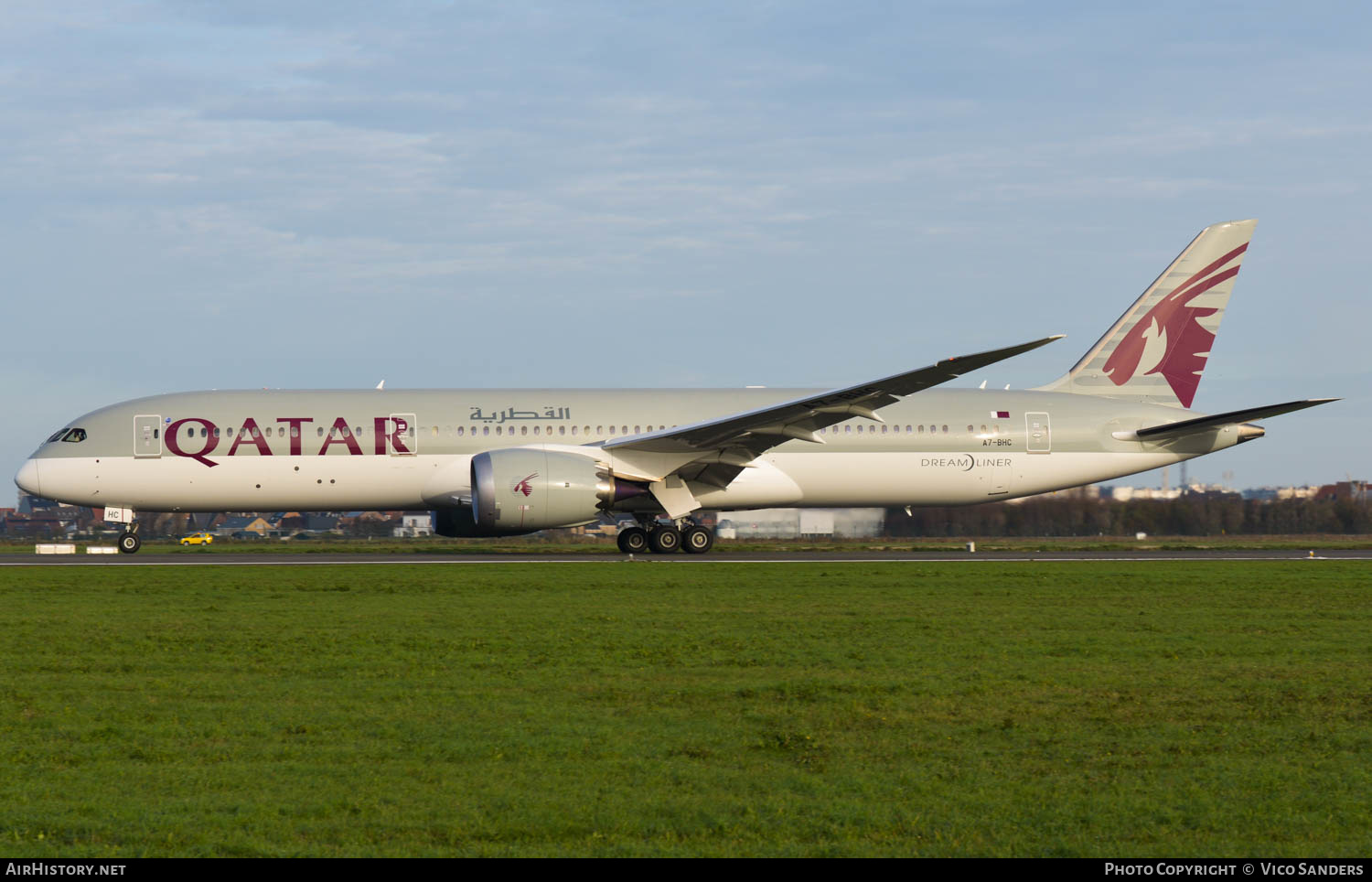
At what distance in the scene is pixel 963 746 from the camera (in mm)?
6906

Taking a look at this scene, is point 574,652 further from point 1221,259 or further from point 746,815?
point 1221,259

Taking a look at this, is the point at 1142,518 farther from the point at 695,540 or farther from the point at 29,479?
the point at 29,479

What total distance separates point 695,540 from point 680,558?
1.82 metres

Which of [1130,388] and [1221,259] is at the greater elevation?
[1221,259]

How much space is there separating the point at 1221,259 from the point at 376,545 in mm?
22407

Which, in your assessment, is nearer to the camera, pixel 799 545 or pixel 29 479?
pixel 29 479

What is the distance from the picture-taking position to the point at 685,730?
7316 mm

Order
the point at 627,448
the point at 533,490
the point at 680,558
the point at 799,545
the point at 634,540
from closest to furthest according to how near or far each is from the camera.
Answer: the point at 533,490 < the point at 680,558 < the point at 627,448 < the point at 634,540 < the point at 799,545

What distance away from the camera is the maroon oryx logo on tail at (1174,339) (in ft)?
99.3

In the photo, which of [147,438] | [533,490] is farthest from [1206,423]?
[147,438]

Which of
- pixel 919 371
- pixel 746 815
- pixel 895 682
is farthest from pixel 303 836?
pixel 919 371

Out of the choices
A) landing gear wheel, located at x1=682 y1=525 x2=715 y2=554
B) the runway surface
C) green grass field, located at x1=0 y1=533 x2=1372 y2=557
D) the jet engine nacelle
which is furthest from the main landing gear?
the jet engine nacelle

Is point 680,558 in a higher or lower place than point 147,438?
lower

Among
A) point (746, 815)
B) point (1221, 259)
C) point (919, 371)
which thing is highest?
point (1221, 259)
